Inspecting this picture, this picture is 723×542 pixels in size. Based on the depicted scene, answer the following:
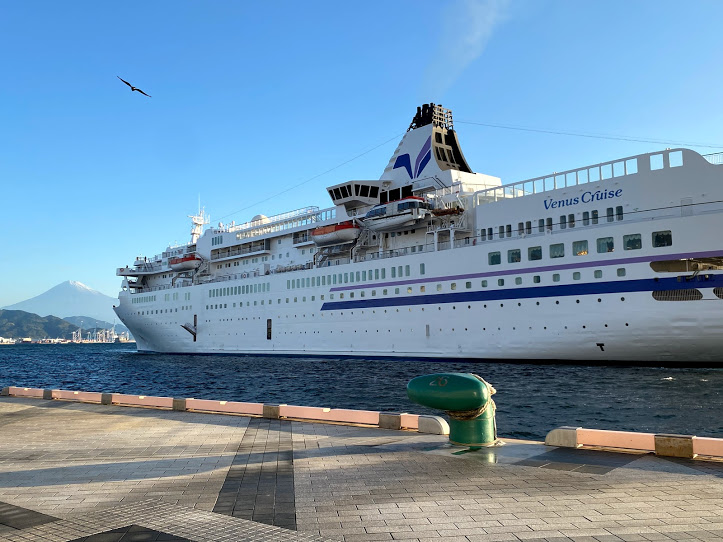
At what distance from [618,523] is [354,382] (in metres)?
22.0

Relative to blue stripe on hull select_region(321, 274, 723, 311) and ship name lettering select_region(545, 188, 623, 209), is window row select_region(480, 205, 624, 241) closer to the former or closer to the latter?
ship name lettering select_region(545, 188, 623, 209)

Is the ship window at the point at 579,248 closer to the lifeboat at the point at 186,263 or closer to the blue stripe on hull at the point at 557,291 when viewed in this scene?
the blue stripe on hull at the point at 557,291

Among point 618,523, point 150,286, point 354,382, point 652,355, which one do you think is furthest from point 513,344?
point 150,286

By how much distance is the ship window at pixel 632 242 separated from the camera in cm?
2653

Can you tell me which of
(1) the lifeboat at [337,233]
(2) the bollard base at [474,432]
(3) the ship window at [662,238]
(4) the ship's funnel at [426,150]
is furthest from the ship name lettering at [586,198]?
(2) the bollard base at [474,432]

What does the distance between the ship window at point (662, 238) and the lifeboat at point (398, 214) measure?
14.5 metres

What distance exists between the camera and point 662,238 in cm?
2598

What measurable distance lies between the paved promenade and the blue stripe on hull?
64.3 ft

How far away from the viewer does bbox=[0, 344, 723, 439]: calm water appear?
16.2 meters

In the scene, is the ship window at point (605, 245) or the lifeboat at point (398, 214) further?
the lifeboat at point (398, 214)

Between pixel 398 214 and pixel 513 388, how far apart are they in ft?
59.2

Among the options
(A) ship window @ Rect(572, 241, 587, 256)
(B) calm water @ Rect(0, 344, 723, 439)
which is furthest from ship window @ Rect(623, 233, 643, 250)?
(B) calm water @ Rect(0, 344, 723, 439)

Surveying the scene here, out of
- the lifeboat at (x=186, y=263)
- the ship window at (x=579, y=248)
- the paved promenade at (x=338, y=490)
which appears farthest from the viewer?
the lifeboat at (x=186, y=263)

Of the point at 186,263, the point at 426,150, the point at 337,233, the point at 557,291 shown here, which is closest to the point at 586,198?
the point at 557,291
